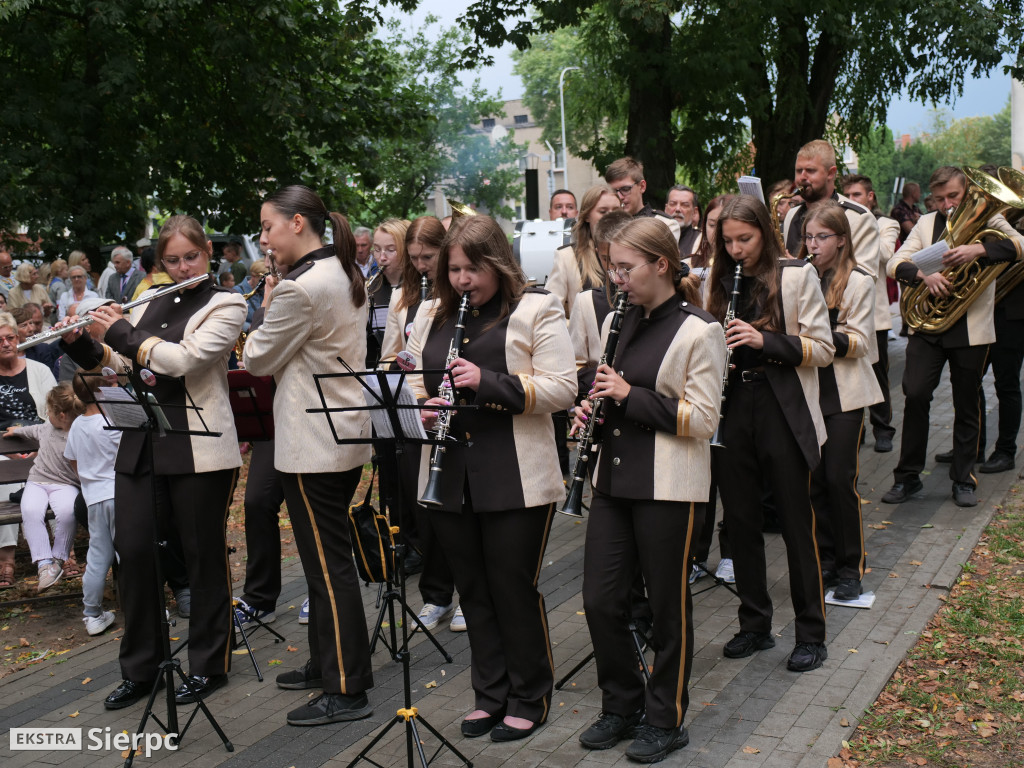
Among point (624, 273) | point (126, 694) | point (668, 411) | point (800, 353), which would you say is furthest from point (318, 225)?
point (126, 694)

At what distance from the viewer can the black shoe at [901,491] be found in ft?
25.7

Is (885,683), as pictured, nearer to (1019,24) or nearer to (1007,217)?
(1007,217)

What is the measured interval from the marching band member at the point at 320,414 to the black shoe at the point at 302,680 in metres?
0.33

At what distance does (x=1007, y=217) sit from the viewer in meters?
7.75

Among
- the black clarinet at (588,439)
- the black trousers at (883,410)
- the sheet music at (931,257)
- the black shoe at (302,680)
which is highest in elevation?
the sheet music at (931,257)

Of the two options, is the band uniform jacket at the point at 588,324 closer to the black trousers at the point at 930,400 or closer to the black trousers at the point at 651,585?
the black trousers at the point at 651,585

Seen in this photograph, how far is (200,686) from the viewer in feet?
17.1

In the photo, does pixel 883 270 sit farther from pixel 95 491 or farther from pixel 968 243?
pixel 95 491

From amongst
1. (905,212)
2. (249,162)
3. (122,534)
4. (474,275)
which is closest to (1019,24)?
(905,212)

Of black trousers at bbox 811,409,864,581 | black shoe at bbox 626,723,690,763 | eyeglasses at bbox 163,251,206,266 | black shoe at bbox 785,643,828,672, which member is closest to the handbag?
eyeglasses at bbox 163,251,206,266

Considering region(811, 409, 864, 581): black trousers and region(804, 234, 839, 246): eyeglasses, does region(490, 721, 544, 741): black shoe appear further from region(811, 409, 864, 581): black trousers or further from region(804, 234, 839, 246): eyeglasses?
region(804, 234, 839, 246): eyeglasses

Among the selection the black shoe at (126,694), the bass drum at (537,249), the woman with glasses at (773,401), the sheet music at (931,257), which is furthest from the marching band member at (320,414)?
the bass drum at (537,249)

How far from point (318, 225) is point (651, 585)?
217 centimetres

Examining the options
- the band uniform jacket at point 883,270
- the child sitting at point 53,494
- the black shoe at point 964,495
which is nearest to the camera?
the child sitting at point 53,494
